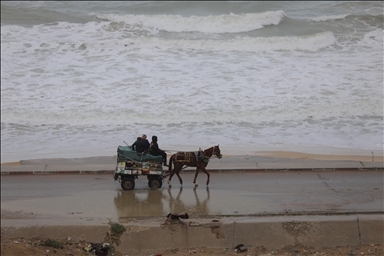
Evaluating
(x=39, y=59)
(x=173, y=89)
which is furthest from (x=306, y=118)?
(x=39, y=59)

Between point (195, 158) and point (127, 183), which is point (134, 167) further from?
point (195, 158)

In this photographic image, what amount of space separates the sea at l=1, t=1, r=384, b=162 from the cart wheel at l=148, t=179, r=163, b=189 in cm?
336

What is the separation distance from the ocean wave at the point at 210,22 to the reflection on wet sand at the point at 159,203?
787 inches

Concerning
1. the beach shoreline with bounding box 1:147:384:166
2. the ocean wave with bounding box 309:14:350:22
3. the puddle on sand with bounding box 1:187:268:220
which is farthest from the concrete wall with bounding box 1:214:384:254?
the ocean wave with bounding box 309:14:350:22

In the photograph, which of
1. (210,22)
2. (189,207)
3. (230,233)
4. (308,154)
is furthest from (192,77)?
(230,233)

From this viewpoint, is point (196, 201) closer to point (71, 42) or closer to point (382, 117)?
point (382, 117)

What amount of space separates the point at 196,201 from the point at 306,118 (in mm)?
7929

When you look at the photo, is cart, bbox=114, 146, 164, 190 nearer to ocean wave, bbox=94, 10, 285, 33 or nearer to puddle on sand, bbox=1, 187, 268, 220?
puddle on sand, bbox=1, 187, 268, 220

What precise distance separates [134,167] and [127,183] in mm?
451

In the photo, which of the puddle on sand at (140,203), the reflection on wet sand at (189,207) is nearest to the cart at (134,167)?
the puddle on sand at (140,203)

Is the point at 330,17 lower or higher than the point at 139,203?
higher

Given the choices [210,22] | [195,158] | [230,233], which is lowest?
[230,233]

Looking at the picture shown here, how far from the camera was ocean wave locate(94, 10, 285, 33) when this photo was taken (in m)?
32.9

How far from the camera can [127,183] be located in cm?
1382
